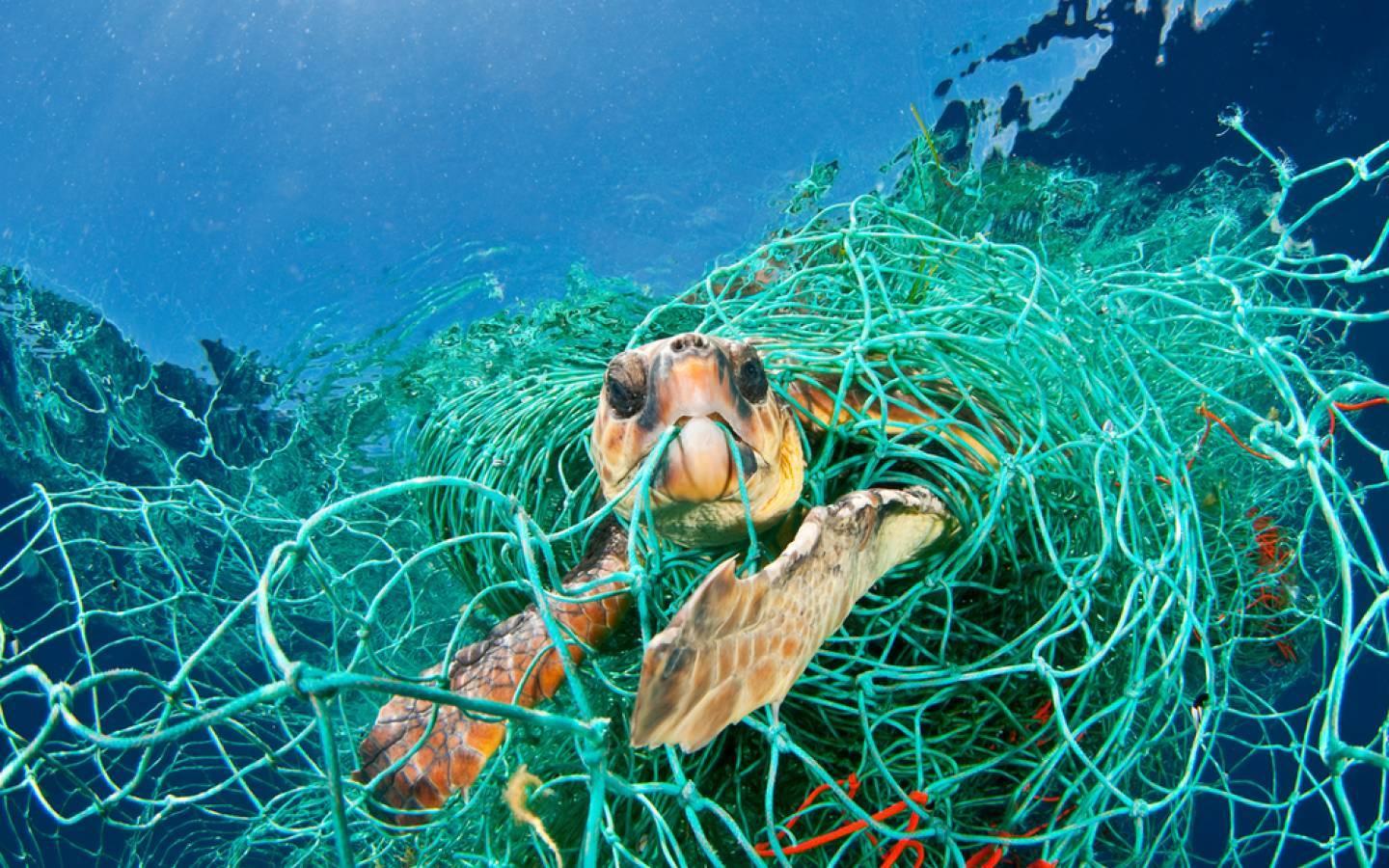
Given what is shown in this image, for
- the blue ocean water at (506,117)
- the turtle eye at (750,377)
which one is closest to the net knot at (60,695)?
the turtle eye at (750,377)

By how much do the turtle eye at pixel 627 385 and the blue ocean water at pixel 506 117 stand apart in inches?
128

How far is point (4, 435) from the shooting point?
5926 millimetres

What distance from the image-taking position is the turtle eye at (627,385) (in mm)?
1302

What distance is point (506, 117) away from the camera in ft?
16.8

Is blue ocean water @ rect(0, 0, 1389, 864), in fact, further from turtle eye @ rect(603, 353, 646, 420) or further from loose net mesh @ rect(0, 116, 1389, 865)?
turtle eye @ rect(603, 353, 646, 420)

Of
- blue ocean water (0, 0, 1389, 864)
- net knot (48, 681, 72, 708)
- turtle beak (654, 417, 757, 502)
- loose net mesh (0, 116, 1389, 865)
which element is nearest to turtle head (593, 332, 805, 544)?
turtle beak (654, 417, 757, 502)

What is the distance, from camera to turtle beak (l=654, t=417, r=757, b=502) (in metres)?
1.19

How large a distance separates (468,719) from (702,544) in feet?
2.12

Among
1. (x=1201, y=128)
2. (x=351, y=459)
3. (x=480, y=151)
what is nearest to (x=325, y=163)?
(x=480, y=151)

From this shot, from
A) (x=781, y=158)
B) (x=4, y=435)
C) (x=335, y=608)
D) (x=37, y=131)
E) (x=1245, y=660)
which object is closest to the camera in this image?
(x=335, y=608)

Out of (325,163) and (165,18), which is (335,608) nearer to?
(325,163)

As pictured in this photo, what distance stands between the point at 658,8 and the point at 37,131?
4.37 m

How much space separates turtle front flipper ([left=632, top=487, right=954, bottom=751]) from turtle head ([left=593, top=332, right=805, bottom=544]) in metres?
0.20

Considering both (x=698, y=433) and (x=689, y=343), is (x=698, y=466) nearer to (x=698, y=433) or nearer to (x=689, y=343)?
(x=698, y=433)
